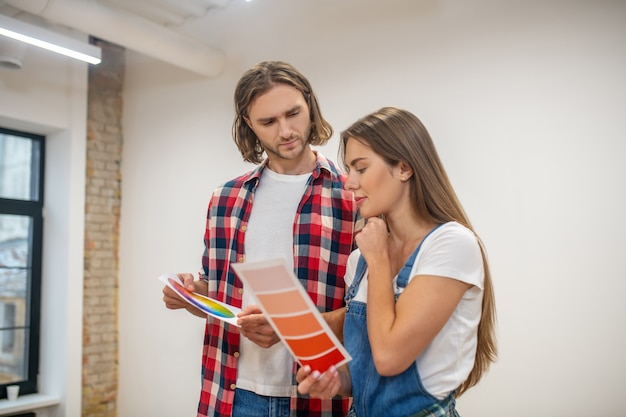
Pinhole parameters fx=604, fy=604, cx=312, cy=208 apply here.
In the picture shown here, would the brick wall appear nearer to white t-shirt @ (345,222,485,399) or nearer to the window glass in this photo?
the window glass

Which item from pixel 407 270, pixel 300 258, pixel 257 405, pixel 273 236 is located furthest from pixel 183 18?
pixel 407 270

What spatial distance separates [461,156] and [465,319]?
2355 millimetres

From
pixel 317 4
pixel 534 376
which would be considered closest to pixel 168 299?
pixel 534 376

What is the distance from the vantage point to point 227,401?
73.2 inches

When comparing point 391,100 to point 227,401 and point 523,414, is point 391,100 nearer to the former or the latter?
point 523,414

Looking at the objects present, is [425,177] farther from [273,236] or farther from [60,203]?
[60,203]

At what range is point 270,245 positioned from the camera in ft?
6.37

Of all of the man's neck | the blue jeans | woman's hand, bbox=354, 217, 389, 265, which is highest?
the man's neck

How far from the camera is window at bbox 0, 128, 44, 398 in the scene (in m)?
5.02

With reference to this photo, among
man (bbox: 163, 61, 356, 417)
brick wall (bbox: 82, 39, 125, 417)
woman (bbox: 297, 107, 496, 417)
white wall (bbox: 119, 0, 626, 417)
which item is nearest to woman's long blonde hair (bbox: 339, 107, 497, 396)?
woman (bbox: 297, 107, 496, 417)

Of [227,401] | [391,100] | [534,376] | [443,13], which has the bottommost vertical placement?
[534,376]

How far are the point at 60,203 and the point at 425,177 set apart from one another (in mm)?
4343

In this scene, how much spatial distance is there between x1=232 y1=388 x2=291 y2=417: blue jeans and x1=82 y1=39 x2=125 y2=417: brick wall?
3.72m

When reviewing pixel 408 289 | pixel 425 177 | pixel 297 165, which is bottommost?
pixel 408 289
